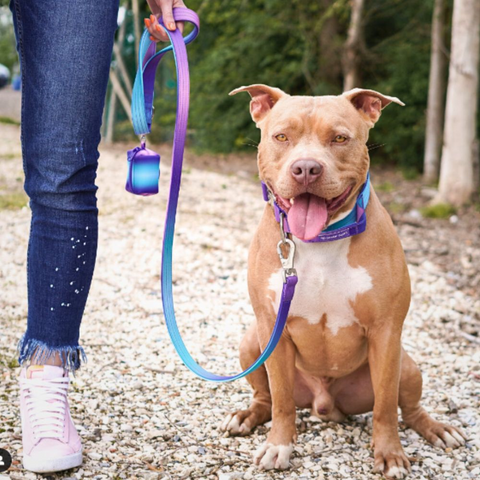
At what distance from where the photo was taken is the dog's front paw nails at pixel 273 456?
99.3 inches

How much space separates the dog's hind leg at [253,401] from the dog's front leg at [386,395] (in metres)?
0.49

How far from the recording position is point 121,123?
14.2m

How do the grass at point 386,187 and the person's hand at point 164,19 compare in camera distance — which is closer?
the person's hand at point 164,19

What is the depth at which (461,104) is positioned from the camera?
24.2ft

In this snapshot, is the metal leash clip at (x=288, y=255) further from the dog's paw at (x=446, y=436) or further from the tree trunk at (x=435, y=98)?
the tree trunk at (x=435, y=98)

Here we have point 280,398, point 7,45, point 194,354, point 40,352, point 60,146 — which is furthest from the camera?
point 7,45

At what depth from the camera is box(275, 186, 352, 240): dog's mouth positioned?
231 cm

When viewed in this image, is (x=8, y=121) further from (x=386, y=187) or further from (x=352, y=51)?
(x=386, y=187)

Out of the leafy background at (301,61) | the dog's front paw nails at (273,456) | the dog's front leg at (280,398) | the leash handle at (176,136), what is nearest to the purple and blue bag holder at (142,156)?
the leash handle at (176,136)

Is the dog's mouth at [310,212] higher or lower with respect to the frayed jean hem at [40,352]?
higher

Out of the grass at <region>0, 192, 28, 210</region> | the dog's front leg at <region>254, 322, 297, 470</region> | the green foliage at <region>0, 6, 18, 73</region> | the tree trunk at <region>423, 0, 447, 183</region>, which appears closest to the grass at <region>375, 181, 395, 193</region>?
the tree trunk at <region>423, 0, 447, 183</region>

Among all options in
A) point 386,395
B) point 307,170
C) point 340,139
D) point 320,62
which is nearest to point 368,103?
point 340,139

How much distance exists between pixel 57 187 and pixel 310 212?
2.82ft

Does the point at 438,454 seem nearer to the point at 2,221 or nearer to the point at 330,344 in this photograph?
the point at 330,344
